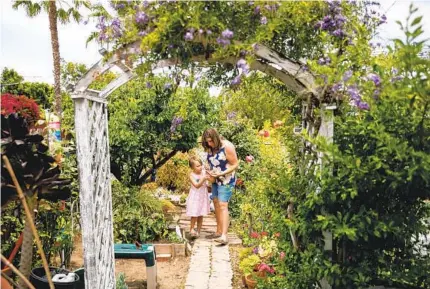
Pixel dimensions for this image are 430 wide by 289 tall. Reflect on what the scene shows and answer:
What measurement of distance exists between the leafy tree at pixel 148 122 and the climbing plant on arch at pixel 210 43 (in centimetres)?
390

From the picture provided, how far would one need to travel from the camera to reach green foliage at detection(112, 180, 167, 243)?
Result: 6.79 meters

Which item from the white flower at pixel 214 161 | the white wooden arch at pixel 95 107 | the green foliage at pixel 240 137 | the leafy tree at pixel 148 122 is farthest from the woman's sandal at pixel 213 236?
the white wooden arch at pixel 95 107

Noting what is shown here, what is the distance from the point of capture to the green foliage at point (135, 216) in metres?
6.79

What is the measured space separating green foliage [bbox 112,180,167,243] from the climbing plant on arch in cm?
325

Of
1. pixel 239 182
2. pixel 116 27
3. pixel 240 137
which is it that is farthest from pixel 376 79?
pixel 240 137

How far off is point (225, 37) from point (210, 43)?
0.49ft

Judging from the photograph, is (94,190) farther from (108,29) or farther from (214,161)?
(214,161)

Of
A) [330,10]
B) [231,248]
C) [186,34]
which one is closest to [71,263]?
[231,248]

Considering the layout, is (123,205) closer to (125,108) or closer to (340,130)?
(125,108)

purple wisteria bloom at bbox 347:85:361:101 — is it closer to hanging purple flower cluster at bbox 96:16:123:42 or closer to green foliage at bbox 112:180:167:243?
hanging purple flower cluster at bbox 96:16:123:42

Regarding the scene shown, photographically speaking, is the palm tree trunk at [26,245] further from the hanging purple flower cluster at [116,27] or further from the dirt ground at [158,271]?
the dirt ground at [158,271]

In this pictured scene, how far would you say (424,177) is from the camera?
281 cm

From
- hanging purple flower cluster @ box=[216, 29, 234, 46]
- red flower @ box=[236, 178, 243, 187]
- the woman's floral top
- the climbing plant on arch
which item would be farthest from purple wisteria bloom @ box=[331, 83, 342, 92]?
red flower @ box=[236, 178, 243, 187]

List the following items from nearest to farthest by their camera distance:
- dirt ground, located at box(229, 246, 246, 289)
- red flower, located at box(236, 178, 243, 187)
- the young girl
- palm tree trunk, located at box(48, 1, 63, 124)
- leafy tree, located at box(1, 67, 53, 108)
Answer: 1. dirt ground, located at box(229, 246, 246, 289)
2. the young girl
3. red flower, located at box(236, 178, 243, 187)
4. palm tree trunk, located at box(48, 1, 63, 124)
5. leafy tree, located at box(1, 67, 53, 108)
